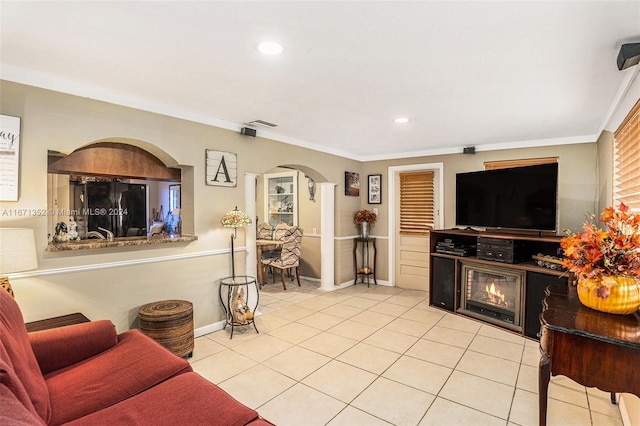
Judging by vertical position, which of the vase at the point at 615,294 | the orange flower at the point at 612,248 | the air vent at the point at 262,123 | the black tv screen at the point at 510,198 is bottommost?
the vase at the point at 615,294

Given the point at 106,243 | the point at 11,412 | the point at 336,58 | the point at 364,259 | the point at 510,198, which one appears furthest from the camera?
the point at 364,259

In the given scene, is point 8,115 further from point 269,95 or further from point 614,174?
point 614,174

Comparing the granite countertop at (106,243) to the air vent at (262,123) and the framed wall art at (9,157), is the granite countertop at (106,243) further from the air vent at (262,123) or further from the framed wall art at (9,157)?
the air vent at (262,123)

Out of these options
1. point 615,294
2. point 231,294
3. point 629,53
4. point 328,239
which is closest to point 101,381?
point 231,294

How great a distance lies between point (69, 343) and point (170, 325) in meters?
0.90

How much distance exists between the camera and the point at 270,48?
2012 mm

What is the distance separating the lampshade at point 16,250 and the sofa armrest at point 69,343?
1.40 ft

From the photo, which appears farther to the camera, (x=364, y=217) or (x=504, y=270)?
(x=364, y=217)

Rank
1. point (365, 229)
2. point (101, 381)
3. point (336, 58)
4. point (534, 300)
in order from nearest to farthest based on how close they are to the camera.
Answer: point (101, 381) < point (336, 58) < point (534, 300) < point (365, 229)

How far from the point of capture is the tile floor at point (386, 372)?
7.48 ft

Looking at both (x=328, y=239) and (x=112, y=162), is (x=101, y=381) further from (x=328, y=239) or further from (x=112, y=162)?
(x=328, y=239)

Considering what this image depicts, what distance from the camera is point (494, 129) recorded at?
3.97m

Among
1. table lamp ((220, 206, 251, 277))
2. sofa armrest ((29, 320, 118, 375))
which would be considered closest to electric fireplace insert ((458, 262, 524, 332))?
table lamp ((220, 206, 251, 277))

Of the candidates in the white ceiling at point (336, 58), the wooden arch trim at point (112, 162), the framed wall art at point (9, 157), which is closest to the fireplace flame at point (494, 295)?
the white ceiling at point (336, 58)
